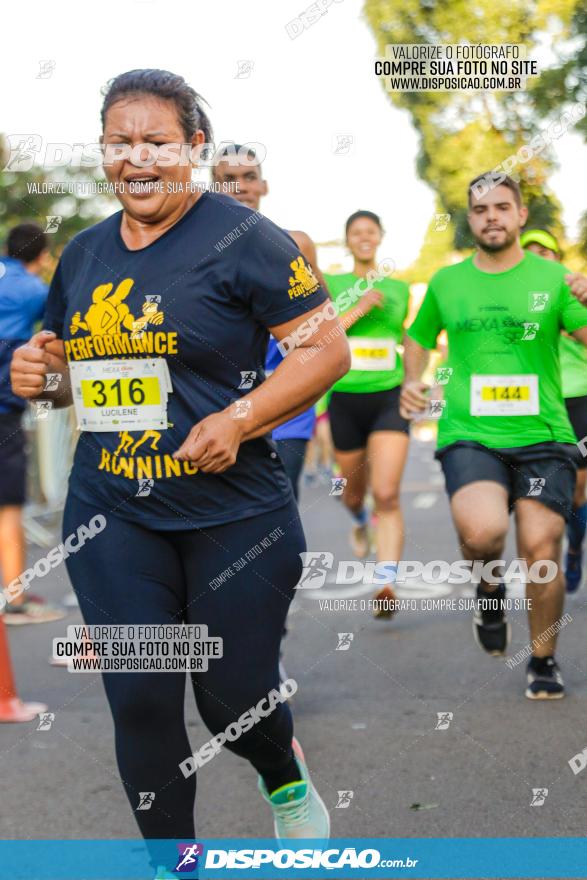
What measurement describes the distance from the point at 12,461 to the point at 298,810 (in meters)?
3.65

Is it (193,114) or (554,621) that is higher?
(193,114)

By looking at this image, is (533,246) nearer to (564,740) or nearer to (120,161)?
(564,740)


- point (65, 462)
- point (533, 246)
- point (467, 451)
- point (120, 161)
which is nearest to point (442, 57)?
point (533, 246)

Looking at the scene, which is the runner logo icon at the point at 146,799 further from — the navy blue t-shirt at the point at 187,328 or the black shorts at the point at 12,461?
the black shorts at the point at 12,461

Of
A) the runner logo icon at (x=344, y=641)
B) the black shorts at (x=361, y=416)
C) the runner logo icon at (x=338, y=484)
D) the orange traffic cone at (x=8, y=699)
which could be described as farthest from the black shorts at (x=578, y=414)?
the orange traffic cone at (x=8, y=699)

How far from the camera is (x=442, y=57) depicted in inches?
249

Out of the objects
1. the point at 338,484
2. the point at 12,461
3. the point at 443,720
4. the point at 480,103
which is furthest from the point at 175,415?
the point at 480,103

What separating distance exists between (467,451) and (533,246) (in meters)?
2.29

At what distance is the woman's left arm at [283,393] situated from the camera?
105 inches

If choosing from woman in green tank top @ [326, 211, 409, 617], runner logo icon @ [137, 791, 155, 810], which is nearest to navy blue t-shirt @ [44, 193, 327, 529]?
runner logo icon @ [137, 791, 155, 810]

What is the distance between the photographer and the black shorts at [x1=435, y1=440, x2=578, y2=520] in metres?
4.95

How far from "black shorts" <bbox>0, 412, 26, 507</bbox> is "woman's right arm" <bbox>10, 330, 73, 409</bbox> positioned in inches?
133

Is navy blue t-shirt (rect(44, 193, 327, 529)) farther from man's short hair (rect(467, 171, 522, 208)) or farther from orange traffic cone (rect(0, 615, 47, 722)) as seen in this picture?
man's short hair (rect(467, 171, 522, 208))

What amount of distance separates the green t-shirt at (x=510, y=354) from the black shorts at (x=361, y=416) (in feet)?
6.00
